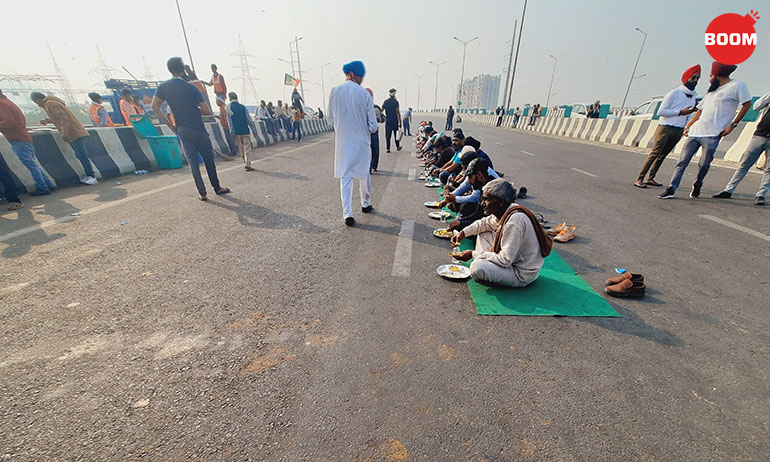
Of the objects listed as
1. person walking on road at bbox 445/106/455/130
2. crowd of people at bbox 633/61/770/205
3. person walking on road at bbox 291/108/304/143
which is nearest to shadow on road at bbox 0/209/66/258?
crowd of people at bbox 633/61/770/205

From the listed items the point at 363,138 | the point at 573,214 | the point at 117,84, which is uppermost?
the point at 117,84

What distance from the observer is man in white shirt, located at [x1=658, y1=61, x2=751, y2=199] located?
5.09 metres

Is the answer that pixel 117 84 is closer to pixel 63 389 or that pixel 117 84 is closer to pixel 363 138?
pixel 363 138

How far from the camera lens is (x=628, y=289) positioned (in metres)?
2.79

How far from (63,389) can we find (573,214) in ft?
19.9

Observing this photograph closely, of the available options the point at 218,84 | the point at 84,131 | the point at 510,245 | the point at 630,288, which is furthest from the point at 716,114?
the point at 218,84

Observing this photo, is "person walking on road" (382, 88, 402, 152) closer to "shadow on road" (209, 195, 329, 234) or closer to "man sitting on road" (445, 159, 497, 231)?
"shadow on road" (209, 195, 329, 234)

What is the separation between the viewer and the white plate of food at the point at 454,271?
3091 mm

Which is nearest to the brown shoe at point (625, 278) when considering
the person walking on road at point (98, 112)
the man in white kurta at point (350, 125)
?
the man in white kurta at point (350, 125)

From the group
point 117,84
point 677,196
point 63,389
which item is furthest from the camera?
point 117,84

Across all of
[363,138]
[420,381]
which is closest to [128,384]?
[420,381]

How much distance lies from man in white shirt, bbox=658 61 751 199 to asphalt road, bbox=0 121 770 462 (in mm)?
2052

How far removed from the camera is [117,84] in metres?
16.7

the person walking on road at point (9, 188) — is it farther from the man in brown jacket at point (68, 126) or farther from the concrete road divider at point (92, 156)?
the man in brown jacket at point (68, 126)
